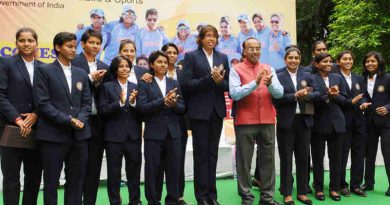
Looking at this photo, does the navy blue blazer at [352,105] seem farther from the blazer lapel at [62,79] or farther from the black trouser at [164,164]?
the blazer lapel at [62,79]

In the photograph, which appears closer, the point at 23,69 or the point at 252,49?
the point at 23,69

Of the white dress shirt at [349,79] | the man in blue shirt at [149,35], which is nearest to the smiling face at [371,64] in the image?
the white dress shirt at [349,79]

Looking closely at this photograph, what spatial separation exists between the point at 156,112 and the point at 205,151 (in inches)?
22.3

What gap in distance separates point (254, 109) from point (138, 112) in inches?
39.3

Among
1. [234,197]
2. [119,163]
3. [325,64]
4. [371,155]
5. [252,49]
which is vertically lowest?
[234,197]

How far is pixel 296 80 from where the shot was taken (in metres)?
4.09

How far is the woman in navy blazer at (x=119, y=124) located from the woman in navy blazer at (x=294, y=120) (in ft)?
4.35

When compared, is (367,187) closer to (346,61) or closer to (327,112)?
(327,112)

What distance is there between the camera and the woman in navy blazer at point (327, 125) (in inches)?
167

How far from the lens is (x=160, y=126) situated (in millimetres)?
3584

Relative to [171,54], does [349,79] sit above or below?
below

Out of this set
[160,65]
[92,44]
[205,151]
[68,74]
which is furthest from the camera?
[205,151]

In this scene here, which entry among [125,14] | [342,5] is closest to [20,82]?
[125,14]

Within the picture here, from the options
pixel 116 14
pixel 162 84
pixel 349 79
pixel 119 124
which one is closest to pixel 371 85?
pixel 349 79
